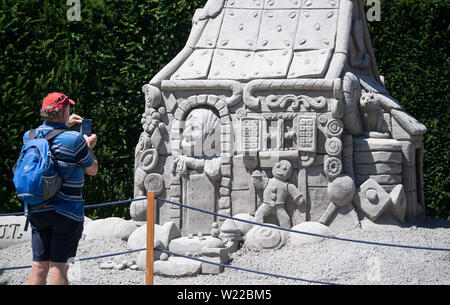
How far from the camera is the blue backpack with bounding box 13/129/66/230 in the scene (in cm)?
489

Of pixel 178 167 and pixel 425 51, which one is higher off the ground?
pixel 425 51

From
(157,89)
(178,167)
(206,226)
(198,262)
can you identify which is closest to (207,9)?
(157,89)

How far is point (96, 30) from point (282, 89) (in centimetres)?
402

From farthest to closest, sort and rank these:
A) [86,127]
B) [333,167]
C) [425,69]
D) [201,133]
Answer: [425,69]
[201,133]
[333,167]
[86,127]

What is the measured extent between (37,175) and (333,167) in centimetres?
419

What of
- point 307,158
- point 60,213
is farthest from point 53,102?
point 307,158

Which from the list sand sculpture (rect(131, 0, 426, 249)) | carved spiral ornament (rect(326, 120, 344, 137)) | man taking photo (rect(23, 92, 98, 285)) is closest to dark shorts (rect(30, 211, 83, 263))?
man taking photo (rect(23, 92, 98, 285))

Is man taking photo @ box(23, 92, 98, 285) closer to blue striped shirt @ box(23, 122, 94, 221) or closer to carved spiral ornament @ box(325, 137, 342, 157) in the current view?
blue striped shirt @ box(23, 122, 94, 221)

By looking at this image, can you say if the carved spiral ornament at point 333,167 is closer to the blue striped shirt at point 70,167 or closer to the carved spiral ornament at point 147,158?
the carved spiral ornament at point 147,158

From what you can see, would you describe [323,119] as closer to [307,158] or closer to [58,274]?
[307,158]

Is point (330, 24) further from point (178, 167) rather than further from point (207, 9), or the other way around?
point (178, 167)

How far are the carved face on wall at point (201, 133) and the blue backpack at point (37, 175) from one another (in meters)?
3.57

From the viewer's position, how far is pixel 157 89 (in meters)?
8.66

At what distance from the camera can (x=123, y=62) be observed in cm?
1102
